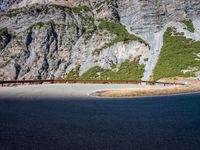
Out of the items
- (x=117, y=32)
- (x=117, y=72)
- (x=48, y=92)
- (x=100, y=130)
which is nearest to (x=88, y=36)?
(x=117, y=32)

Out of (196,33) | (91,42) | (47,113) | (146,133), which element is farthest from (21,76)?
(146,133)

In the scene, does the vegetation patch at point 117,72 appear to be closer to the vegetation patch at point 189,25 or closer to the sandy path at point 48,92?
the vegetation patch at point 189,25

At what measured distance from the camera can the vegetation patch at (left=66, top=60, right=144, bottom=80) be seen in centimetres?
11200

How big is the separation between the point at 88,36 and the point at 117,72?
87.7 feet

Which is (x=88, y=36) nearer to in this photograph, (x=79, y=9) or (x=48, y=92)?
(x=79, y=9)

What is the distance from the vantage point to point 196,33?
5143 inches

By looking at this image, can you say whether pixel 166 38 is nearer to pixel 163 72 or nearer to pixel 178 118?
pixel 163 72

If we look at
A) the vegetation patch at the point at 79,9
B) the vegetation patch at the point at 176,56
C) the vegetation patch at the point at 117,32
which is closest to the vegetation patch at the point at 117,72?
the vegetation patch at the point at 176,56

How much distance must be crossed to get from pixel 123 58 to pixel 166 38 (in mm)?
16906

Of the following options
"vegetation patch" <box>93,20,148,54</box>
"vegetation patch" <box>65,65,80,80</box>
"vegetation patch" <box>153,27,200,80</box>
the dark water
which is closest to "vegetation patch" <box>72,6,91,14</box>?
"vegetation patch" <box>93,20,148,54</box>

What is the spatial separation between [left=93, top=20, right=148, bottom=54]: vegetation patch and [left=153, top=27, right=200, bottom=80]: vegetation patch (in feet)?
30.9

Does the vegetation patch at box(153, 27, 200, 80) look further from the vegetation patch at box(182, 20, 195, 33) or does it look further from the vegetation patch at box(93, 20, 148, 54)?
the vegetation patch at box(93, 20, 148, 54)

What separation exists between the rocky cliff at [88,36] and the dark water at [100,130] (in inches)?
3382

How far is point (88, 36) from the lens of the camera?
139 metres
